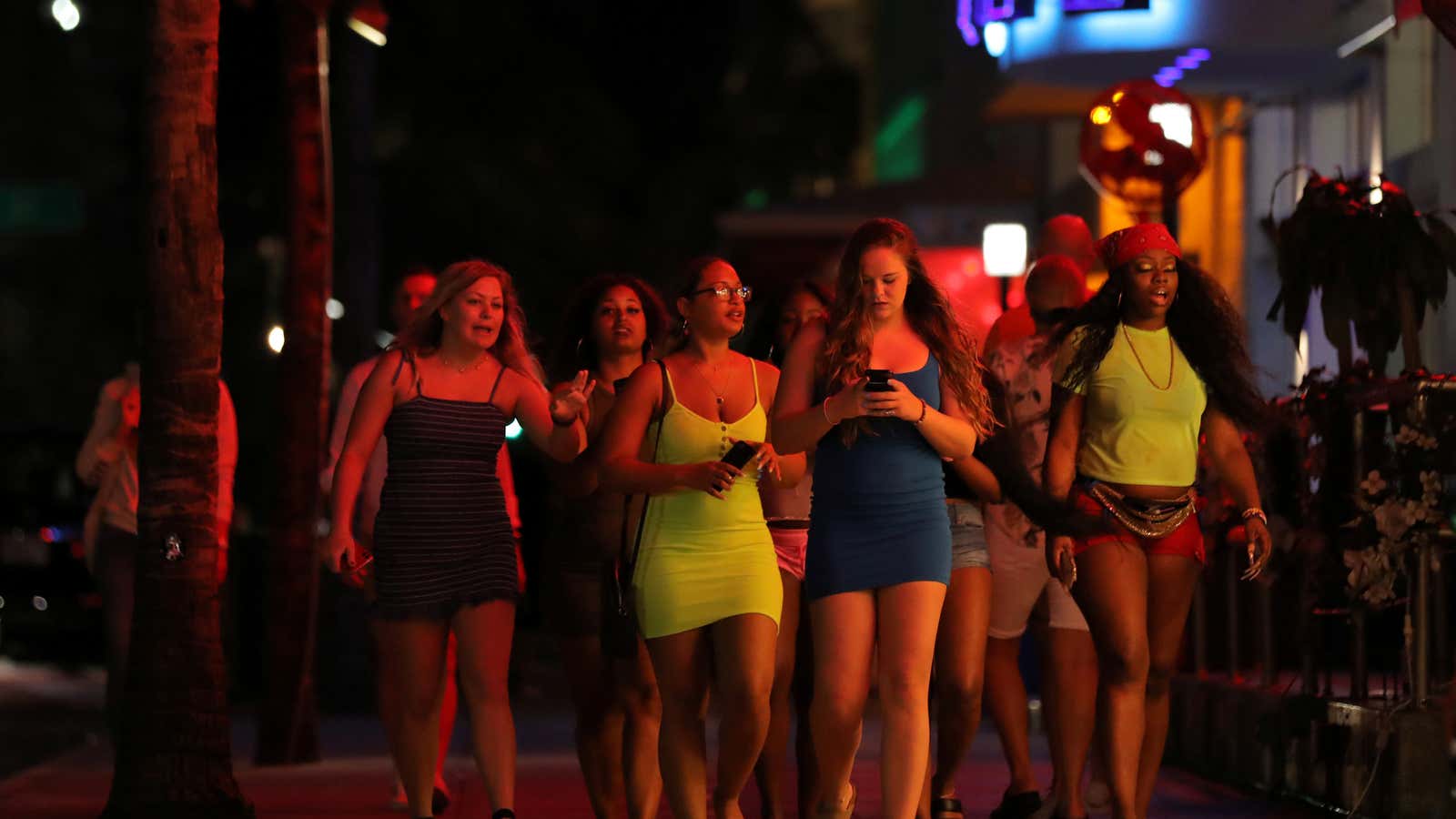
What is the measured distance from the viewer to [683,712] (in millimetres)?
8523

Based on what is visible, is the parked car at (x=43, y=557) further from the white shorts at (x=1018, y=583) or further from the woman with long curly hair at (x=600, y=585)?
the white shorts at (x=1018, y=583)

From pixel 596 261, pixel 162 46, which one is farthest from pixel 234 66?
pixel 596 261

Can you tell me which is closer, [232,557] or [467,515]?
[467,515]

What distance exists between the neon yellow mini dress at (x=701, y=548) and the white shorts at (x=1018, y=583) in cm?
190

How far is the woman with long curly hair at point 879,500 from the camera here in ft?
27.2

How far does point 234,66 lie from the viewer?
75.4 feet

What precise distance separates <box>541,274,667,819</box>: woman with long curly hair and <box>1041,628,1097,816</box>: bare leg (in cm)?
164

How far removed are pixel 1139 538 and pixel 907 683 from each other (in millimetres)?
1193

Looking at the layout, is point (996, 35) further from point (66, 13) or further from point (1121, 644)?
point (1121, 644)

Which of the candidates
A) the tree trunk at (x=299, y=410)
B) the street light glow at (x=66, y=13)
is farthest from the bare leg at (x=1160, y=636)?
the street light glow at (x=66, y=13)

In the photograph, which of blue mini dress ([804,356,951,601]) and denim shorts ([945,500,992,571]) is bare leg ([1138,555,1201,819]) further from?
blue mini dress ([804,356,951,601])

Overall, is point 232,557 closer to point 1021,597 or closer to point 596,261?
point 1021,597

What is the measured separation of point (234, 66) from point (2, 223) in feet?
12.1

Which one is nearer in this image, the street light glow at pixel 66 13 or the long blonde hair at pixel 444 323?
the long blonde hair at pixel 444 323
